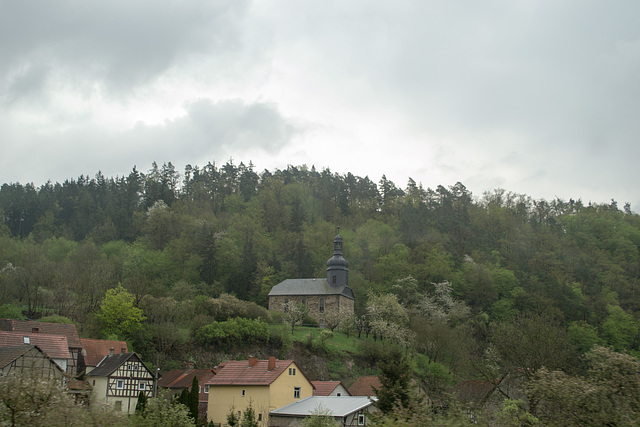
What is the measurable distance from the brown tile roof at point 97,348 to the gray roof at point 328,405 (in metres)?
13.4

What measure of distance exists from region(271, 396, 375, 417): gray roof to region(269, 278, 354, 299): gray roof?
2679 cm

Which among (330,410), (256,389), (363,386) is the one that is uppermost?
(256,389)

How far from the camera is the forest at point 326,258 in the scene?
46.8 meters

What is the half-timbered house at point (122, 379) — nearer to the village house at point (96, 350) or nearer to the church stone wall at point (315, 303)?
the village house at point (96, 350)

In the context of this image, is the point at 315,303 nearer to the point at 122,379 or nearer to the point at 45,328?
the point at 122,379

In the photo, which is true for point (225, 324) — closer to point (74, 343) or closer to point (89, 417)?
point (74, 343)

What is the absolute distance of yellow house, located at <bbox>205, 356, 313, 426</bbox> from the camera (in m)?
34.1

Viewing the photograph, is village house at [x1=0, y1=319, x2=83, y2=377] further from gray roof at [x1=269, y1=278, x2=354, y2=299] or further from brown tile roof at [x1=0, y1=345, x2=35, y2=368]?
gray roof at [x1=269, y1=278, x2=354, y2=299]

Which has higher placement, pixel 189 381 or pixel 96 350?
pixel 96 350

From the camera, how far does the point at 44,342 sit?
1326 inches

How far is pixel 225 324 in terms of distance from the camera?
46.7 metres

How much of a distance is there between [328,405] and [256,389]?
15.5 ft

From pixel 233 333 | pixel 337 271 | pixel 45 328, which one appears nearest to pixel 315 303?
pixel 337 271

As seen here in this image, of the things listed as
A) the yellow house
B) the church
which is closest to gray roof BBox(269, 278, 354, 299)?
the church
